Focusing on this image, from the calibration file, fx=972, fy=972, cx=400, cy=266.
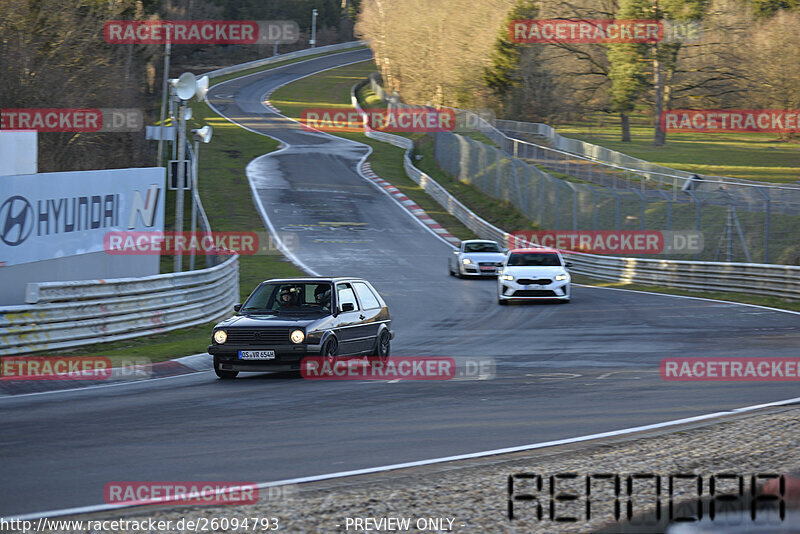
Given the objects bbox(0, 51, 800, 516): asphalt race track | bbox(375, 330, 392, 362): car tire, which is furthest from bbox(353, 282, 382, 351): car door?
bbox(0, 51, 800, 516): asphalt race track

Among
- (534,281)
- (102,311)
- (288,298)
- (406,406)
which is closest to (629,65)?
(534,281)

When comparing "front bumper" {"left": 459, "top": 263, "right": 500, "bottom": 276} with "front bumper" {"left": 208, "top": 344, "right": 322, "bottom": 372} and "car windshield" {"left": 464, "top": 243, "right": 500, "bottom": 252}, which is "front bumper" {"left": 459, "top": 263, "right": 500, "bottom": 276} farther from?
"front bumper" {"left": 208, "top": 344, "right": 322, "bottom": 372}

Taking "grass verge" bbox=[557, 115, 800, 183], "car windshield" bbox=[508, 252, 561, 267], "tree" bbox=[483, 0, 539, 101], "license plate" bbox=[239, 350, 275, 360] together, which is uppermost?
"tree" bbox=[483, 0, 539, 101]

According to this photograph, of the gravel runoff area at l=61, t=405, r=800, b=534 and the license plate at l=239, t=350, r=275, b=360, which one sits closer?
the gravel runoff area at l=61, t=405, r=800, b=534

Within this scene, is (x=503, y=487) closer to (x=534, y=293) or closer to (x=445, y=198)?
(x=534, y=293)

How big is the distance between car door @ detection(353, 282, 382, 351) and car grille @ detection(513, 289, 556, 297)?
10.0 meters

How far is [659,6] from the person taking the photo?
7400 centimetres

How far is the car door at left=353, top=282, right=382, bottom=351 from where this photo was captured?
1423cm

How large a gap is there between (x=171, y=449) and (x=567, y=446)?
11.1 ft

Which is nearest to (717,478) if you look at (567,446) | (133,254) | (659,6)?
(567,446)

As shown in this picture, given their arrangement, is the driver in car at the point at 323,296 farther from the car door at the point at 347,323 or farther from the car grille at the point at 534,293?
the car grille at the point at 534,293

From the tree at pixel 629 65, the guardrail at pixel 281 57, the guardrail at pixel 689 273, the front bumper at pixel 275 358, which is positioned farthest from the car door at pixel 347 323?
the guardrail at pixel 281 57

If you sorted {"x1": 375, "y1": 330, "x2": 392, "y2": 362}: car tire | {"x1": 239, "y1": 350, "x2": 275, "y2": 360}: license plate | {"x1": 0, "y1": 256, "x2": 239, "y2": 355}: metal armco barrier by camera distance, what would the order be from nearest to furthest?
{"x1": 239, "y1": 350, "x2": 275, "y2": 360}: license plate < {"x1": 0, "y1": 256, "x2": 239, "y2": 355}: metal armco barrier < {"x1": 375, "y1": 330, "x2": 392, "y2": 362}: car tire

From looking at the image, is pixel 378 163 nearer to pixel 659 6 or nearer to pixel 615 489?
pixel 659 6
